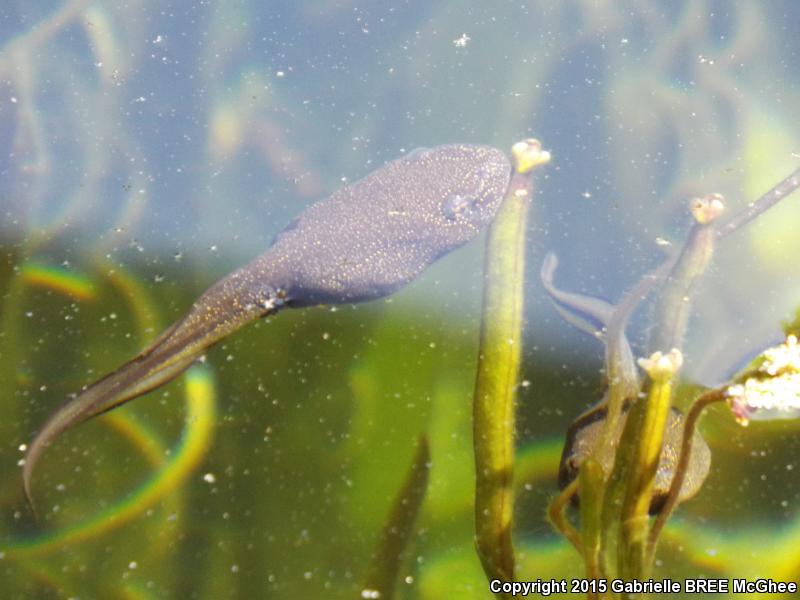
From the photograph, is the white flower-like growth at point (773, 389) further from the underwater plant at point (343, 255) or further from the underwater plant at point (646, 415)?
the underwater plant at point (343, 255)

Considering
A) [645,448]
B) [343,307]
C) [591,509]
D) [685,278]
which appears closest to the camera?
[591,509]

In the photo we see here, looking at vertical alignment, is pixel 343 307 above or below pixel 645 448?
above

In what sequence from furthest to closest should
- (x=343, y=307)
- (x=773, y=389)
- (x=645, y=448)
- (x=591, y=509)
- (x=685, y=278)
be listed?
(x=343, y=307), (x=685, y=278), (x=773, y=389), (x=645, y=448), (x=591, y=509)

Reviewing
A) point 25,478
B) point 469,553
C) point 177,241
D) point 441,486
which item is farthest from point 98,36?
point 469,553

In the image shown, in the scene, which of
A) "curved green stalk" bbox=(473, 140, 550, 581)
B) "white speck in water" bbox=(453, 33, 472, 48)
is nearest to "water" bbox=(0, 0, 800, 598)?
"white speck in water" bbox=(453, 33, 472, 48)

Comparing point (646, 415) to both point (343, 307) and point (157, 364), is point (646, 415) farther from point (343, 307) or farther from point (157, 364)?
point (157, 364)

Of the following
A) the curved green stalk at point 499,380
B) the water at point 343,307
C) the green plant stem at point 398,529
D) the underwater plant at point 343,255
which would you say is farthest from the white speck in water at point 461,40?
the green plant stem at point 398,529

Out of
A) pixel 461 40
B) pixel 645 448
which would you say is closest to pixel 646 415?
pixel 645 448
